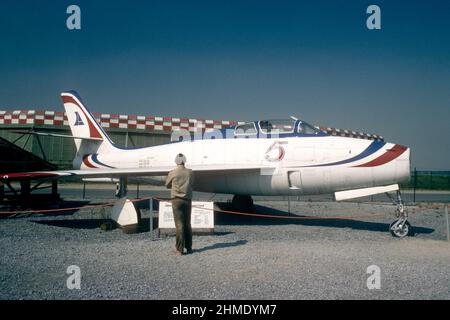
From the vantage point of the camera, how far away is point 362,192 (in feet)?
25.7

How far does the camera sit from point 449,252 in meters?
6.11

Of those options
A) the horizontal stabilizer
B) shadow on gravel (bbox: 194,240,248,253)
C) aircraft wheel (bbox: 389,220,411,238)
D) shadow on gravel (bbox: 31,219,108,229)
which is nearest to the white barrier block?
shadow on gravel (bbox: 31,219,108,229)

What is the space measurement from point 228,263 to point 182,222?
1.15 m

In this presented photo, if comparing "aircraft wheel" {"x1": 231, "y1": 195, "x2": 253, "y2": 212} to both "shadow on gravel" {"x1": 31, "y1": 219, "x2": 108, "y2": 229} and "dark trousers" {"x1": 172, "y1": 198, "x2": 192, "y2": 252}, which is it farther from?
"dark trousers" {"x1": 172, "y1": 198, "x2": 192, "y2": 252}

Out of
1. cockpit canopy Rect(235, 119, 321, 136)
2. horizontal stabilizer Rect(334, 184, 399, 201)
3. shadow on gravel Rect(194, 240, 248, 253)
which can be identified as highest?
cockpit canopy Rect(235, 119, 321, 136)

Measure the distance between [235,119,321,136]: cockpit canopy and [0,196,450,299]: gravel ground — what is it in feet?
8.92

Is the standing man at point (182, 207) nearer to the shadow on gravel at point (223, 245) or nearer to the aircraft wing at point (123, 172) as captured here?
the shadow on gravel at point (223, 245)

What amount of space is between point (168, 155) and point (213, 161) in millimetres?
1620

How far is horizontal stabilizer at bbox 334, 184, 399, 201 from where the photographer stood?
300 inches

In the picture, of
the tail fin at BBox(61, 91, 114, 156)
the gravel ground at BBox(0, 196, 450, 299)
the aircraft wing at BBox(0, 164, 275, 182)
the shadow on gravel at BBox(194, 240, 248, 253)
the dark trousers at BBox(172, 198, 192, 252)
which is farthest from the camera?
the tail fin at BBox(61, 91, 114, 156)

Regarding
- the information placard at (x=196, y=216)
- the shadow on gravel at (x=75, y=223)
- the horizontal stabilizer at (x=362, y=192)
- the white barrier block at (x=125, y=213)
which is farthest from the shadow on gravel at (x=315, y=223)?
the shadow on gravel at (x=75, y=223)
